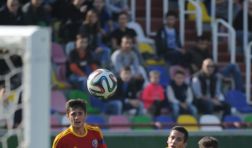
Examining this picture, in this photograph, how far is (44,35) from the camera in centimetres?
627

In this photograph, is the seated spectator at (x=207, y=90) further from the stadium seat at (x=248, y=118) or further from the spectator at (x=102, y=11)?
the spectator at (x=102, y=11)

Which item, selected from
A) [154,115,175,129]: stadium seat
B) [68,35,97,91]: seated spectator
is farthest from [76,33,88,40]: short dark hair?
[154,115,175,129]: stadium seat

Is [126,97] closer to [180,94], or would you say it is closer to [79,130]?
[180,94]

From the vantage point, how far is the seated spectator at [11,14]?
14.1 metres

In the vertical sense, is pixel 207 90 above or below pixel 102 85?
below

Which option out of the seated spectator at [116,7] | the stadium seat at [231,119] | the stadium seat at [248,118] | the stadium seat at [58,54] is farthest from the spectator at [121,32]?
the stadium seat at [248,118]

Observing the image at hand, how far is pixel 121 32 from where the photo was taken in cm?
1488

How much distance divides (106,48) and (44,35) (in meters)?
8.31

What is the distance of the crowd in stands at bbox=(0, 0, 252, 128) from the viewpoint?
1399cm

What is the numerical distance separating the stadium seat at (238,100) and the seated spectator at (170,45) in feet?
2.53

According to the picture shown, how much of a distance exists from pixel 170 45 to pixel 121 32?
837 millimetres

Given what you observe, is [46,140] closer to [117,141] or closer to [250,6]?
[117,141]

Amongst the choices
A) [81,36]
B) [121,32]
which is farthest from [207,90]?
[81,36]

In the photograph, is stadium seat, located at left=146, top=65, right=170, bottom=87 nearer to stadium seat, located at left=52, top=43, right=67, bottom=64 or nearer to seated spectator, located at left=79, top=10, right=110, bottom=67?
seated spectator, located at left=79, top=10, right=110, bottom=67
